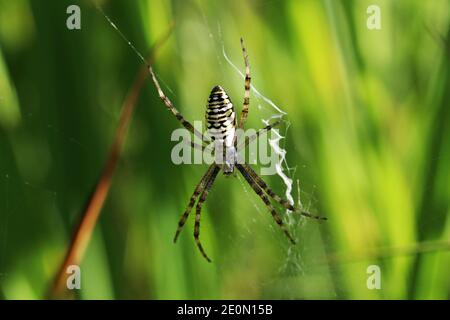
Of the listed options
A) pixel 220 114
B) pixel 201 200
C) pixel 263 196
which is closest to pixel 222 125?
pixel 220 114

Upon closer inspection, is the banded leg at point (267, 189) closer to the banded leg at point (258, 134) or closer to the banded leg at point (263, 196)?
the banded leg at point (263, 196)

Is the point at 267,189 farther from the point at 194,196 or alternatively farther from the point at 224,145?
the point at 194,196

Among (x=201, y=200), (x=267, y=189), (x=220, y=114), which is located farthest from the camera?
(x=267, y=189)

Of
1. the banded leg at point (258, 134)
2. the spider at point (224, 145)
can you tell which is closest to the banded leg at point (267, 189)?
the spider at point (224, 145)

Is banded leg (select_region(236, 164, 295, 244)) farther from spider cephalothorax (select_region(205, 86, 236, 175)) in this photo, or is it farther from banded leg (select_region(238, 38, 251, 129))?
banded leg (select_region(238, 38, 251, 129))

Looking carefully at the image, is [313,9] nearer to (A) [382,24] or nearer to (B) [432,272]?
(A) [382,24]

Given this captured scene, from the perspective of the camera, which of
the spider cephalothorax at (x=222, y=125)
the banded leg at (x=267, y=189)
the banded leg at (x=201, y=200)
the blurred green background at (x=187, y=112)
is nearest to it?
the blurred green background at (x=187, y=112)

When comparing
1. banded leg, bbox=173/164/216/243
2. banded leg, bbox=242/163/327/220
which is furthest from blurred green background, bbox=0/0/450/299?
banded leg, bbox=242/163/327/220
